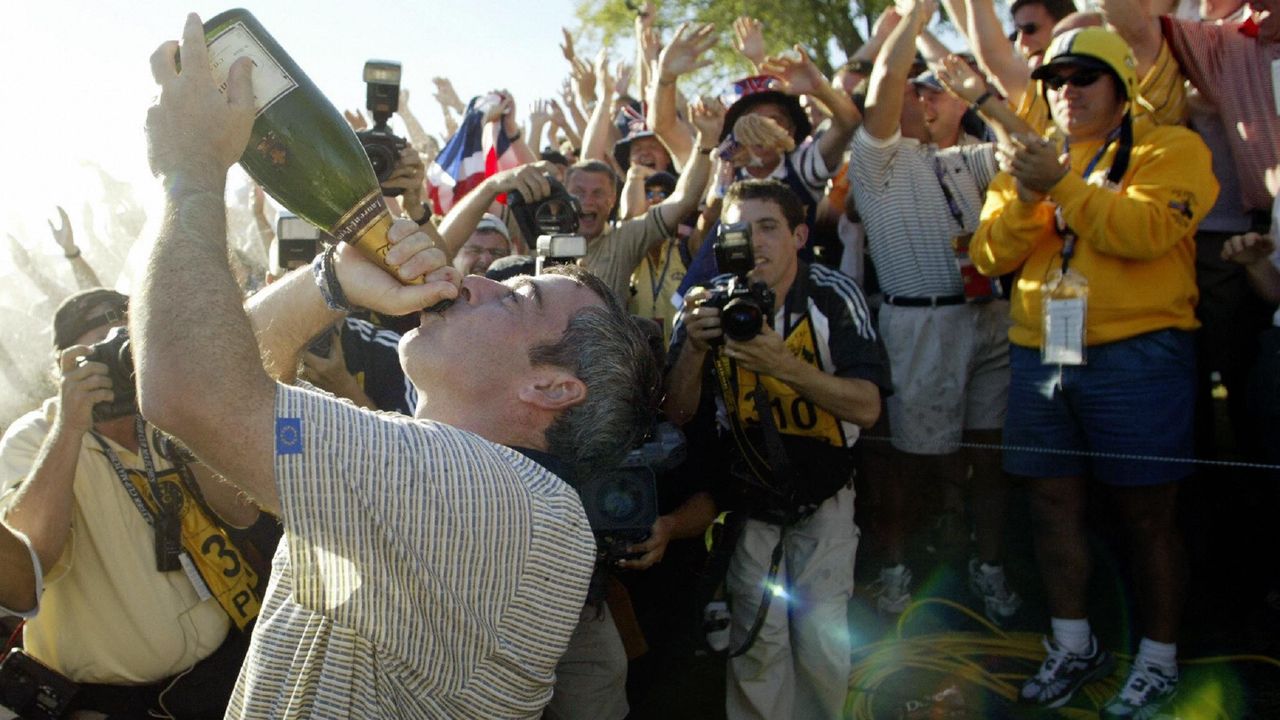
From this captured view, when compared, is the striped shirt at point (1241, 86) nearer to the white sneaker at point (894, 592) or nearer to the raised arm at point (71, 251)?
the white sneaker at point (894, 592)

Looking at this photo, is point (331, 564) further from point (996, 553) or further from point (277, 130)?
point (996, 553)

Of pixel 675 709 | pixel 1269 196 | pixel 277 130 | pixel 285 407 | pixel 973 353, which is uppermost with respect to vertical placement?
pixel 277 130

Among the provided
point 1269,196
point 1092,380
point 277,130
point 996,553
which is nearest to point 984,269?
point 1092,380

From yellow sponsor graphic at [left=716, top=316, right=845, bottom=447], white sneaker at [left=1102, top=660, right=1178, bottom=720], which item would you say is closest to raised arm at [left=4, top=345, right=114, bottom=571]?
yellow sponsor graphic at [left=716, top=316, right=845, bottom=447]

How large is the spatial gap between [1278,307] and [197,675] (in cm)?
404

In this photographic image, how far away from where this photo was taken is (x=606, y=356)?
84.8 inches

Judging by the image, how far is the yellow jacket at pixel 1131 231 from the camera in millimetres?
3398

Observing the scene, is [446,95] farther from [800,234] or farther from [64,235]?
[800,234]

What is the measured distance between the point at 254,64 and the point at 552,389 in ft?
2.72

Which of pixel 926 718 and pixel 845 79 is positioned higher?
pixel 845 79

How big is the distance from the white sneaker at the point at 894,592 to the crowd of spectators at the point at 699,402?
0.02 m

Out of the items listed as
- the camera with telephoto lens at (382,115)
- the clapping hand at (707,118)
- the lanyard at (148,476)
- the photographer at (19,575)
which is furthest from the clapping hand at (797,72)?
the photographer at (19,575)

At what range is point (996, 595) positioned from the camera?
4.47 metres

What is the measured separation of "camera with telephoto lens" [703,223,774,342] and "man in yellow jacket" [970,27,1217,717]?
41.0 inches
